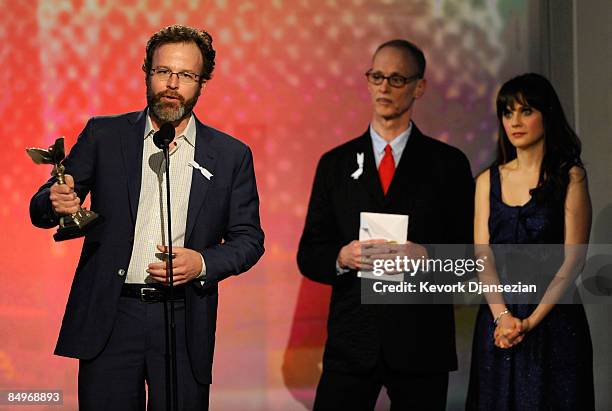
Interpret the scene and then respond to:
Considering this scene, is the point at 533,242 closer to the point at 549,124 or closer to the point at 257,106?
the point at 549,124

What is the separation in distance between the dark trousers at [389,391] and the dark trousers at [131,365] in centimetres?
85

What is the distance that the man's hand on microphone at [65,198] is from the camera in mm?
3176

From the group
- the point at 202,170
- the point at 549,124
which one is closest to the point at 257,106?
the point at 202,170

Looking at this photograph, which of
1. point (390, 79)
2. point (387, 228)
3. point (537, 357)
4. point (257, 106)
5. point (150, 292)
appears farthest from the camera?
point (257, 106)

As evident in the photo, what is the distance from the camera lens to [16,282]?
4684mm

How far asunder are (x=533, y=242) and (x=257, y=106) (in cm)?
155

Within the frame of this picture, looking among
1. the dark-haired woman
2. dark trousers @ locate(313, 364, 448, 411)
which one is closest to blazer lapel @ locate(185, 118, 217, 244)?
dark trousers @ locate(313, 364, 448, 411)

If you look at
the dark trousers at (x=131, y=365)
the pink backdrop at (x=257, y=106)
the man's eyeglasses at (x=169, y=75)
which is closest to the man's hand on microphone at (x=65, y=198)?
Result: the dark trousers at (x=131, y=365)

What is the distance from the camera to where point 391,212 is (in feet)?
13.5

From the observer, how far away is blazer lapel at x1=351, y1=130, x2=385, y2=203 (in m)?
4.14

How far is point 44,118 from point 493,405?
2528mm

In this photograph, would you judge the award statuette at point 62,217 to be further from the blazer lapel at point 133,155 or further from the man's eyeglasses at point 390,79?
the man's eyeglasses at point 390,79

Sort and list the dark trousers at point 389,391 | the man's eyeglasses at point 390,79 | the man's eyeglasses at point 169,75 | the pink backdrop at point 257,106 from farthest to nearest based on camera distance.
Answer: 1. the pink backdrop at point 257,106
2. the man's eyeglasses at point 390,79
3. the dark trousers at point 389,391
4. the man's eyeglasses at point 169,75

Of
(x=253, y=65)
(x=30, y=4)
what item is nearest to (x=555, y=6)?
(x=253, y=65)
